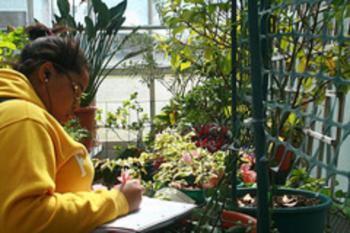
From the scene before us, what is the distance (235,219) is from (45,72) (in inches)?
25.6

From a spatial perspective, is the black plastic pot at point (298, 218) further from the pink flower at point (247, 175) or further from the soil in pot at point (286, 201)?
the pink flower at point (247, 175)

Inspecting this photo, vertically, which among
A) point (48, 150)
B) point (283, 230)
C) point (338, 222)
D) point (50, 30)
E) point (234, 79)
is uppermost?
point (50, 30)

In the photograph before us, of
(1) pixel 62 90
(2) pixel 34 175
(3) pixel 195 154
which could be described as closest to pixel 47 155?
(2) pixel 34 175

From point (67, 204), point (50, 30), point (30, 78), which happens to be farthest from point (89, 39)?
point (67, 204)

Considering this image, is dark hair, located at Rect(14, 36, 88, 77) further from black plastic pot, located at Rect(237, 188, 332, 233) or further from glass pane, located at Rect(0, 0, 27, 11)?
glass pane, located at Rect(0, 0, 27, 11)

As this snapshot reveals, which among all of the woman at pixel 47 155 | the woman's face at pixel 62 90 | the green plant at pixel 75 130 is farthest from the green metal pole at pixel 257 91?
the green plant at pixel 75 130

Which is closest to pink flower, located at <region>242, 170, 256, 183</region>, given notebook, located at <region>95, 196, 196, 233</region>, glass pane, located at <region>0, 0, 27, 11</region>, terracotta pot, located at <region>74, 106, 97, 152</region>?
notebook, located at <region>95, 196, 196, 233</region>

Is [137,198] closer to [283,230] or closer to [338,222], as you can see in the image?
[283,230]

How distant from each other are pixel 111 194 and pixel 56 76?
1.07ft

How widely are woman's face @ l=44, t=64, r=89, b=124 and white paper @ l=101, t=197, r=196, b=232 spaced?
315mm

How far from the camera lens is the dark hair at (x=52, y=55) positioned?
121 centimetres

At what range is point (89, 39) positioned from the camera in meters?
3.66

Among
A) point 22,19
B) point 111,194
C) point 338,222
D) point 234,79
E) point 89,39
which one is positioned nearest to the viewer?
point 111,194

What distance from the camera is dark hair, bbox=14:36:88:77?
1.21m
